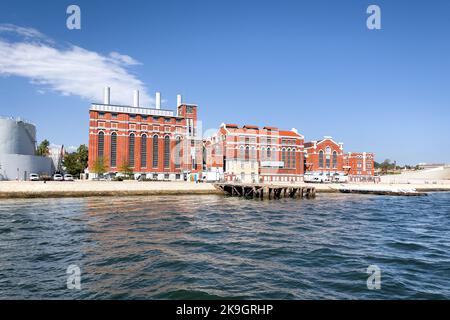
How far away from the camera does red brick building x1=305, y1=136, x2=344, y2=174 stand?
100250 mm

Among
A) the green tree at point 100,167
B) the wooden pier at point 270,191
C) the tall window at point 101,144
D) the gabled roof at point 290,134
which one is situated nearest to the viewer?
the wooden pier at point 270,191

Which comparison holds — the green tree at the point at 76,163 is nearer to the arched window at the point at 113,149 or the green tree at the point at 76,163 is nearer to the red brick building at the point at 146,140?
the red brick building at the point at 146,140

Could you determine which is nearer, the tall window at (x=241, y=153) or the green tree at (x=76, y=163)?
the green tree at (x=76, y=163)

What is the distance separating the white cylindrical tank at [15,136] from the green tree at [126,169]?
25.3 metres

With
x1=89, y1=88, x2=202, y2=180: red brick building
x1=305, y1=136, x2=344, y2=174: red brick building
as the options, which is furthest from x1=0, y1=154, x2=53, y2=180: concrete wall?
x1=305, y1=136, x2=344, y2=174: red brick building

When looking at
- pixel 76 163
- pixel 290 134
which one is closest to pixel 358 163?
pixel 290 134

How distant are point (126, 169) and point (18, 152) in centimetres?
2690

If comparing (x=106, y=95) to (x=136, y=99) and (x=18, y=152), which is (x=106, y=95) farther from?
(x=18, y=152)

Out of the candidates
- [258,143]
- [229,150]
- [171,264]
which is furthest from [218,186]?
[171,264]

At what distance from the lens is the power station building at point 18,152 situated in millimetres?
67625

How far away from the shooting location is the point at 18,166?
226ft

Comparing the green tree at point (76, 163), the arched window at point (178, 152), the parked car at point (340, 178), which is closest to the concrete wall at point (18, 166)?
the green tree at point (76, 163)

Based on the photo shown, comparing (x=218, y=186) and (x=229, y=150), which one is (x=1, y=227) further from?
(x=229, y=150)
